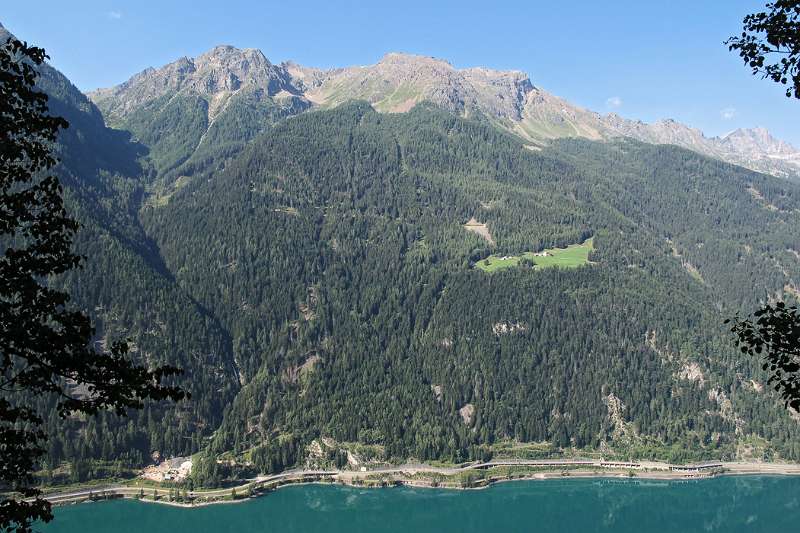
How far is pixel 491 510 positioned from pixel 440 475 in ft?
56.8

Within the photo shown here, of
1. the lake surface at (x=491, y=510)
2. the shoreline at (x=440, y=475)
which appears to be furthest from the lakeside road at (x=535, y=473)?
the lake surface at (x=491, y=510)

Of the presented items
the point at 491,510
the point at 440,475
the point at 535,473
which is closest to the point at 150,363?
the point at 440,475

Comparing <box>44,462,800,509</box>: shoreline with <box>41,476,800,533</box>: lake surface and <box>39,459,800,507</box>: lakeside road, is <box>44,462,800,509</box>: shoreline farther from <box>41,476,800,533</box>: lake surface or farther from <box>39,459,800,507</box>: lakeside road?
<box>41,476,800,533</box>: lake surface

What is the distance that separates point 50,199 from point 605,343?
189m

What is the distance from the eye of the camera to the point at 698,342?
624 ft

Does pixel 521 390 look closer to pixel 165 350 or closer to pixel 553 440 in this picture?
pixel 553 440

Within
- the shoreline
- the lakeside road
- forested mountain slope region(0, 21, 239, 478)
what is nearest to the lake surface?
the shoreline

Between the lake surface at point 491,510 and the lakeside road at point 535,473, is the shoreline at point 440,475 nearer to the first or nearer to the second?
the lakeside road at point 535,473

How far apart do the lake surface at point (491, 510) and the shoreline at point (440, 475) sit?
6.30 feet

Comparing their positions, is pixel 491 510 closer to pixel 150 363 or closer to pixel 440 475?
pixel 440 475

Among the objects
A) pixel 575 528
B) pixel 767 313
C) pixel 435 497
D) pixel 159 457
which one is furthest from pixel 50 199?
pixel 159 457

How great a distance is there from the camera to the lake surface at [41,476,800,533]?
122000mm

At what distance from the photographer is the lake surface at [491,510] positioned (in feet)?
400

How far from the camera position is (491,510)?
131 metres
